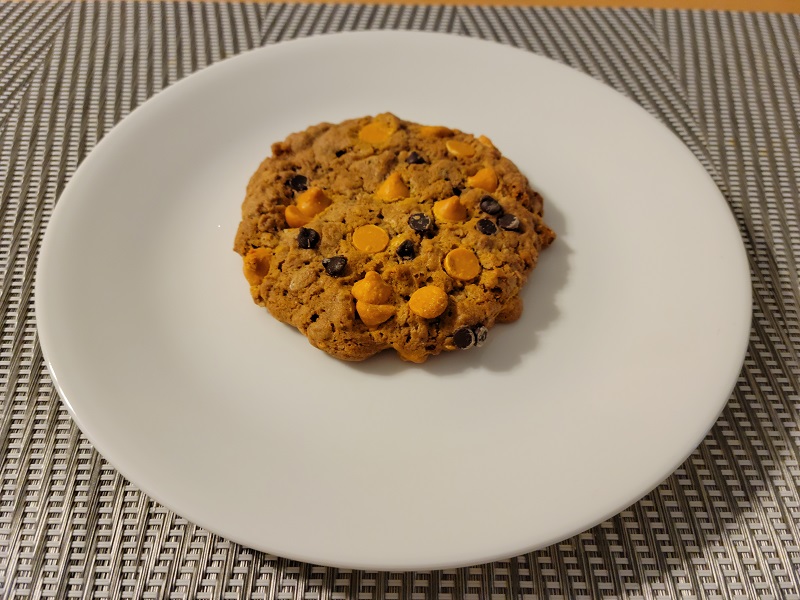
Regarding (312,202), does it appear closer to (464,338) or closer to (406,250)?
(406,250)

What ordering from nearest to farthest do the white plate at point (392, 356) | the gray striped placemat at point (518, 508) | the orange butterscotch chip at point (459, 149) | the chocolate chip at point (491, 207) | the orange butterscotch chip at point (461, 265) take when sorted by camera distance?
1. the white plate at point (392, 356)
2. the gray striped placemat at point (518, 508)
3. the orange butterscotch chip at point (461, 265)
4. the chocolate chip at point (491, 207)
5. the orange butterscotch chip at point (459, 149)

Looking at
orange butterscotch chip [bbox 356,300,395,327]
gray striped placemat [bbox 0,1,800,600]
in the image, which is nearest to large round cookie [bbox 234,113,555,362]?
orange butterscotch chip [bbox 356,300,395,327]

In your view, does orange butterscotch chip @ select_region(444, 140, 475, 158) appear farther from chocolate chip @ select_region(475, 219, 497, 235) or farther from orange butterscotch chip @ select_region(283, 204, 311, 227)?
orange butterscotch chip @ select_region(283, 204, 311, 227)

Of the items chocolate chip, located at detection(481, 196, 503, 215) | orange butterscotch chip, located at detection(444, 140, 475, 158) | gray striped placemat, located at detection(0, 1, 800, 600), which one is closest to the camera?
gray striped placemat, located at detection(0, 1, 800, 600)

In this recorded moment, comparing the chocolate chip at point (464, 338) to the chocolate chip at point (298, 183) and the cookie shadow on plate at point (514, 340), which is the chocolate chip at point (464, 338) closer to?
the cookie shadow on plate at point (514, 340)

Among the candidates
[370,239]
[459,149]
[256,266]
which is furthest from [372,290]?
[459,149]

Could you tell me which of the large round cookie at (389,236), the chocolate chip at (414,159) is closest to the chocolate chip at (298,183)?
the large round cookie at (389,236)
